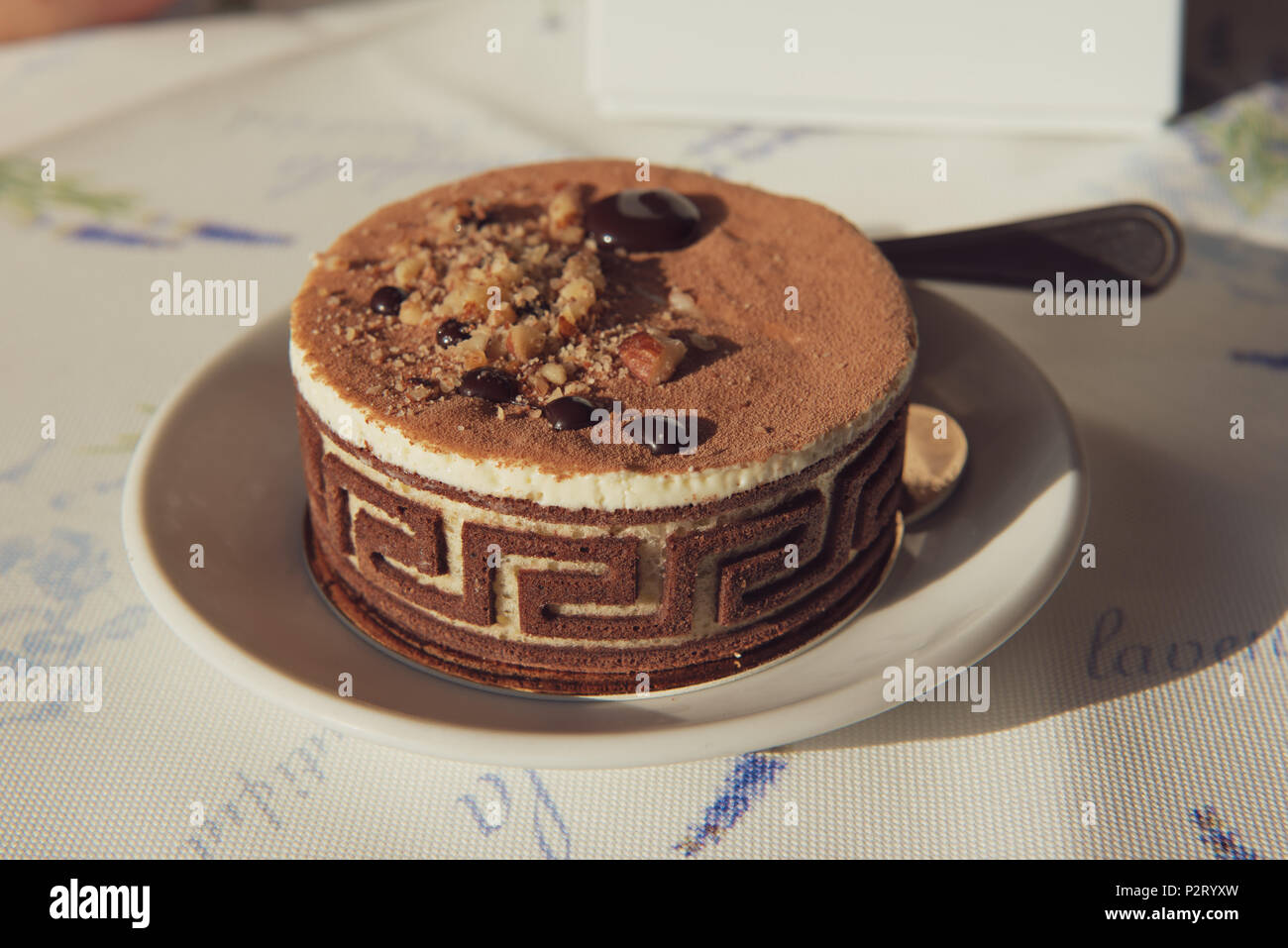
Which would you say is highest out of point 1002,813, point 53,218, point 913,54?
point 913,54

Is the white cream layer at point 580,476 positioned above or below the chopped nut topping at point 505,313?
below

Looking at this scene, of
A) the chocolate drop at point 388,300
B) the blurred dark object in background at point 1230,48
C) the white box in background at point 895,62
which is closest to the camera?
the chocolate drop at point 388,300

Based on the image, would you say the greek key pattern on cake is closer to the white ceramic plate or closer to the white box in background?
the white ceramic plate

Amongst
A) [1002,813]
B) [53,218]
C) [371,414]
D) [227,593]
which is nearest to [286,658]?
[227,593]

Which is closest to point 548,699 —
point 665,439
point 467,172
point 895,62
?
point 665,439

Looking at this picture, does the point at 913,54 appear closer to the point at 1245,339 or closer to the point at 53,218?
the point at 1245,339

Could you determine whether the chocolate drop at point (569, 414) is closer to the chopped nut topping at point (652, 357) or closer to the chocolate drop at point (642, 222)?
the chopped nut topping at point (652, 357)

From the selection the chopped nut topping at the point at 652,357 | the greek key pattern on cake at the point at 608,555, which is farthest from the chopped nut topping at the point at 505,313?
the greek key pattern on cake at the point at 608,555
